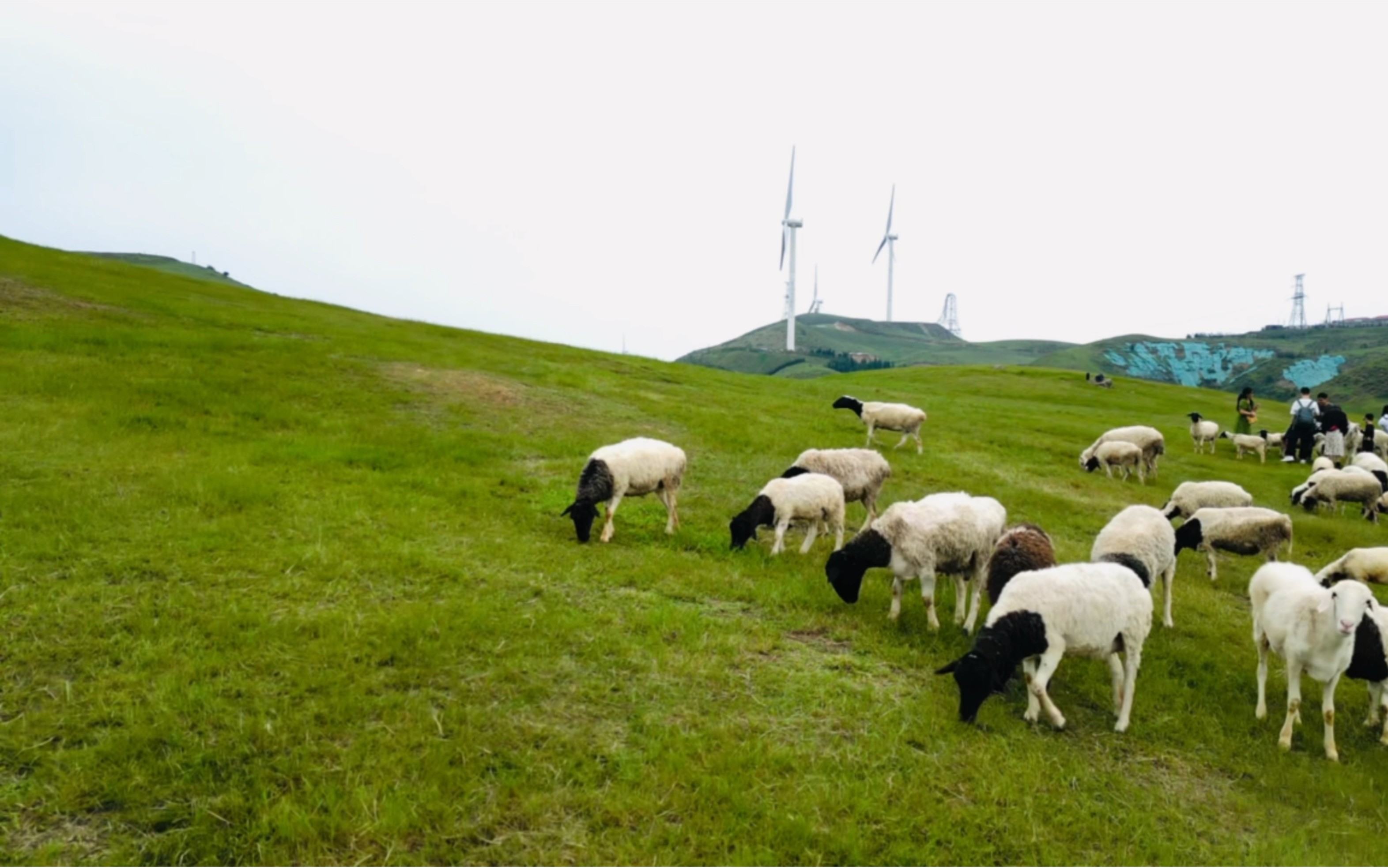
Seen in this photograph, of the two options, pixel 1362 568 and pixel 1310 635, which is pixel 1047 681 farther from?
pixel 1362 568

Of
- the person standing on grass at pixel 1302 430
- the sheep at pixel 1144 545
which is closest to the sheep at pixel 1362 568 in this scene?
the sheep at pixel 1144 545

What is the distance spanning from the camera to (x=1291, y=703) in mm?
7348

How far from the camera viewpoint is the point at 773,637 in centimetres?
802

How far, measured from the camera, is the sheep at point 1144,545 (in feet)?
32.0

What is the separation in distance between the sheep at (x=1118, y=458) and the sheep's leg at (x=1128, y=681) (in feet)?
61.2

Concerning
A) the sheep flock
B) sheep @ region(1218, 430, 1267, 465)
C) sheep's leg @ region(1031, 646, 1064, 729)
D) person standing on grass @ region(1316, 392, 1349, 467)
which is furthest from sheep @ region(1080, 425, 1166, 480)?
sheep's leg @ region(1031, 646, 1064, 729)

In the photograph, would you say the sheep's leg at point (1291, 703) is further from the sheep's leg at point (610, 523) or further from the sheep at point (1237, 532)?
the sheep's leg at point (610, 523)

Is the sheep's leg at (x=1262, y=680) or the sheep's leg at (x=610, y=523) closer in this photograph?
the sheep's leg at (x=1262, y=680)

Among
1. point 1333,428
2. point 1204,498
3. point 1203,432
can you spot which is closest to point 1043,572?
point 1204,498

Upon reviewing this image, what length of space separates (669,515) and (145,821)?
345 inches

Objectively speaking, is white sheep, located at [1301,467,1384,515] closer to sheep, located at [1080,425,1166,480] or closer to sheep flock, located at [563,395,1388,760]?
sheep, located at [1080,425,1166,480]

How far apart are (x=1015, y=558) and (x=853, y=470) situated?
5281mm

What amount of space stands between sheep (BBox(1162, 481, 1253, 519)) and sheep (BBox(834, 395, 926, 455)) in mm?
7905

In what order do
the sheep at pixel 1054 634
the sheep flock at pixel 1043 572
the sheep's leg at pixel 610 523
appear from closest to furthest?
the sheep at pixel 1054 634 → the sheep flock at pixel 1043 572 → the sheep's leg at pixel 610 523
